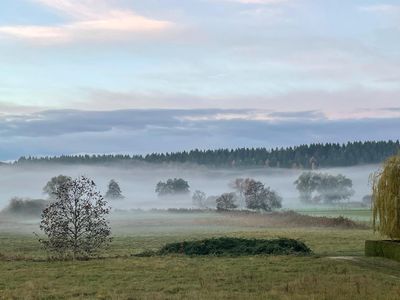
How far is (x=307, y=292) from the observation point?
73.4ft

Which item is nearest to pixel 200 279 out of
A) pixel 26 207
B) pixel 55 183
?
pixel 26 207

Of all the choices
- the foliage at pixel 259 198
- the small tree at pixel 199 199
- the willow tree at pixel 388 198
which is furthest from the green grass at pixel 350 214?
the small tree at pixel 199 199

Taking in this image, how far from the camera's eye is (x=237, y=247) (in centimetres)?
3819

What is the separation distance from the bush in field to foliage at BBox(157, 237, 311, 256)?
83.7m

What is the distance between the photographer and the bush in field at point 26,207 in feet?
387

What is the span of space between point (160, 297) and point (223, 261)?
37.9ft

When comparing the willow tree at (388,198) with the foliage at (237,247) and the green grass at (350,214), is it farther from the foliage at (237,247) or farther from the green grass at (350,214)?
the green grass at (350,214)

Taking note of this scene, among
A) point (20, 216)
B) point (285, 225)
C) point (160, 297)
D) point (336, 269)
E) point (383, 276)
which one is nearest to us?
point (160, 297)

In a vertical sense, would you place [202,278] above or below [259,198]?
above

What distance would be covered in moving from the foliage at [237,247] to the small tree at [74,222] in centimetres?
434

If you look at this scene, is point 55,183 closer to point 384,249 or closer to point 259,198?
point 259,198

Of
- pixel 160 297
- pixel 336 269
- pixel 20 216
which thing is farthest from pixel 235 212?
pixel 160 297

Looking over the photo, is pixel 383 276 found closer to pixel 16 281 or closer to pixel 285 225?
pixel 16 281

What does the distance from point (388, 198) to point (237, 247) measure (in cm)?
940
